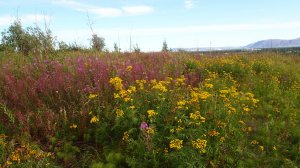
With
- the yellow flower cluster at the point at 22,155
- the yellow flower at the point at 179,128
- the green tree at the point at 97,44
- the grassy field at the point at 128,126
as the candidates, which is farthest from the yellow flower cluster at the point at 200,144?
the green tree at the point at 97,44

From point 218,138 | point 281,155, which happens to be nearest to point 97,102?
point 218,138

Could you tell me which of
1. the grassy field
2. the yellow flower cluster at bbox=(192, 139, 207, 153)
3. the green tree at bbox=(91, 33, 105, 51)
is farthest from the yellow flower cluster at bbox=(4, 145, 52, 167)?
the green tree at bbox=(91, 33, 105, 51)

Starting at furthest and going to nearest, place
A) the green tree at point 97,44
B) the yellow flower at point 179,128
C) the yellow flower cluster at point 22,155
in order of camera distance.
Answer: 1. the green tree at point 97,44
2. the yellow flower at point 179,128
3. the yellow flower cluster at point 22,155

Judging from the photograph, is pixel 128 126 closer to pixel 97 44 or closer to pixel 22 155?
pixel 22 155

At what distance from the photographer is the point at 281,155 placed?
441 centimetres

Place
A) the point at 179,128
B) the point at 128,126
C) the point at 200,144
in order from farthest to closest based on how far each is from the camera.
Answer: the point at 128,126 → the point at 179,128 → the point at 200,144

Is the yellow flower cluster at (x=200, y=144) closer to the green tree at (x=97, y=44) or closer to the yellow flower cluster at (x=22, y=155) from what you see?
the yellow flower cluster at (x=22, y=155)

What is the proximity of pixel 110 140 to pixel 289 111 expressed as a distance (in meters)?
4.10

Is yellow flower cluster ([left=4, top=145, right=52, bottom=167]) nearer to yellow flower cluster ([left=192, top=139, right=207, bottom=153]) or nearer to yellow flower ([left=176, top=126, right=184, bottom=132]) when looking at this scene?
yellow flower ([left=176, top=126, right=184, bottom=132])

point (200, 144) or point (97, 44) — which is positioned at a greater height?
point (97, 44)

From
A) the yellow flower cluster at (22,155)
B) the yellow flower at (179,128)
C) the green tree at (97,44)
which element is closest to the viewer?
the yellow flower cluster at (22,155)

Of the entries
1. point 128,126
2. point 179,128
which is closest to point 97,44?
point 128,126

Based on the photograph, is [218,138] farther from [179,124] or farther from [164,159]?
[164,159]


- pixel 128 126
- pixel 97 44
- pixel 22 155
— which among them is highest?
pixel 97 44
